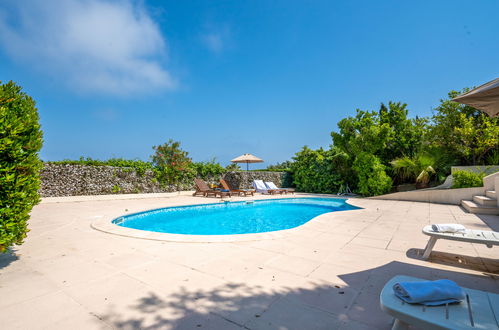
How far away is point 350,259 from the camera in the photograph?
3.24 m

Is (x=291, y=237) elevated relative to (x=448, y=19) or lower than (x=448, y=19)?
lower

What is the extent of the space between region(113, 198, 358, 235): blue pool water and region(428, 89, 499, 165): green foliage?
22.0 feet

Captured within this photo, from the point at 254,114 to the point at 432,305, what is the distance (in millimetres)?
29128

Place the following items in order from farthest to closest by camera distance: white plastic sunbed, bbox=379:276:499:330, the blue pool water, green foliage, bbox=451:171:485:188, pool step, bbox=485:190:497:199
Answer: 1. green foliage, bbox=451:171:485:188
2. pool step, bbox=485:190:497:199
3. the blue pool water
4. white plastic sunbed, bbox=379:276:499:330

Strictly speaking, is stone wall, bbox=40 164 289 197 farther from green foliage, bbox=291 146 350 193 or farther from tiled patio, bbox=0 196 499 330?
tiled patio, bbox=0 196 499 330

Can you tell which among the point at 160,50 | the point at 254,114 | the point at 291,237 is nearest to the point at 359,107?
the point at 291,237

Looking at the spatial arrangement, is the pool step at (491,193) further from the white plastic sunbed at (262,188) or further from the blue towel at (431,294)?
the white plastic sunbed at (262,188)

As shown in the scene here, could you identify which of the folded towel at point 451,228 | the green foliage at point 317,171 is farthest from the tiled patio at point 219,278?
the green foliage at point 317,171

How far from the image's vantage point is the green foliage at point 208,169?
1603 centimetres

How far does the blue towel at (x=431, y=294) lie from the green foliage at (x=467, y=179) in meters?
10.8

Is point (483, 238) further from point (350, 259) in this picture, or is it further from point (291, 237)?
point (291, 237)

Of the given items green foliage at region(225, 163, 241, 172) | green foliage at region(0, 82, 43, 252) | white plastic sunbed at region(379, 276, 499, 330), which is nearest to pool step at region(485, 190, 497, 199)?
white plastic sunbed at region(379, 276, 499, 330)

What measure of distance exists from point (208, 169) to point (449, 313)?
1556cm

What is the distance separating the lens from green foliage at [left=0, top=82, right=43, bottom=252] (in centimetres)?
256
